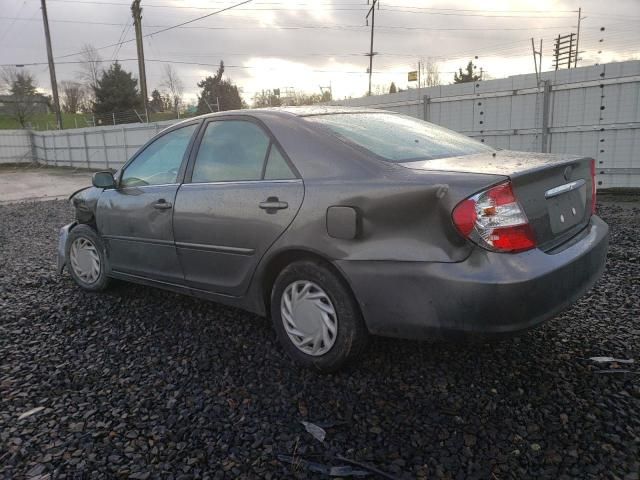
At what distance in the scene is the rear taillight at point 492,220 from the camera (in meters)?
2.19

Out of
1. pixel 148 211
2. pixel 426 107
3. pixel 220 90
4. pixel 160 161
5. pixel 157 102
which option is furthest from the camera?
pixel 157 102

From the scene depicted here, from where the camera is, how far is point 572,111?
9430mm

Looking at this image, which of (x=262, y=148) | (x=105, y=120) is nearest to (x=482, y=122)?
(x=262, y=148)

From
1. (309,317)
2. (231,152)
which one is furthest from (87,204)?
(309,317)

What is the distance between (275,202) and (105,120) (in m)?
44.4

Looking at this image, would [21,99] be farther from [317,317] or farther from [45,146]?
[317,317]

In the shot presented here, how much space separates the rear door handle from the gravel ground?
0.93 meters

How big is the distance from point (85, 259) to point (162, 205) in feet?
4.56

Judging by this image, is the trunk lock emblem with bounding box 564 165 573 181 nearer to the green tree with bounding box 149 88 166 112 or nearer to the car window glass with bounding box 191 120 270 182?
the car window glass with bounding box 191 120 270 182

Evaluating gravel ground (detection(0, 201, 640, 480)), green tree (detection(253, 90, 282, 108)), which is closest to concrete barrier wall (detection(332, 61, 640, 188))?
gravel ground (detection(0, 201, 640, 480))

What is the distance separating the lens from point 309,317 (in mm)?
2727

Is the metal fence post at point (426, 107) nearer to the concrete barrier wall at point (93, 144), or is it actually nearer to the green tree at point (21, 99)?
the concrete barrier wall at point (93, 144)

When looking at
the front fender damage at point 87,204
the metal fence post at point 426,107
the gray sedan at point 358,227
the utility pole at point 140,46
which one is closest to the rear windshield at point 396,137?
the gray sedan at point 358,227

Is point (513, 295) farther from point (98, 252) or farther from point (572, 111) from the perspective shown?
point (572, 111)
